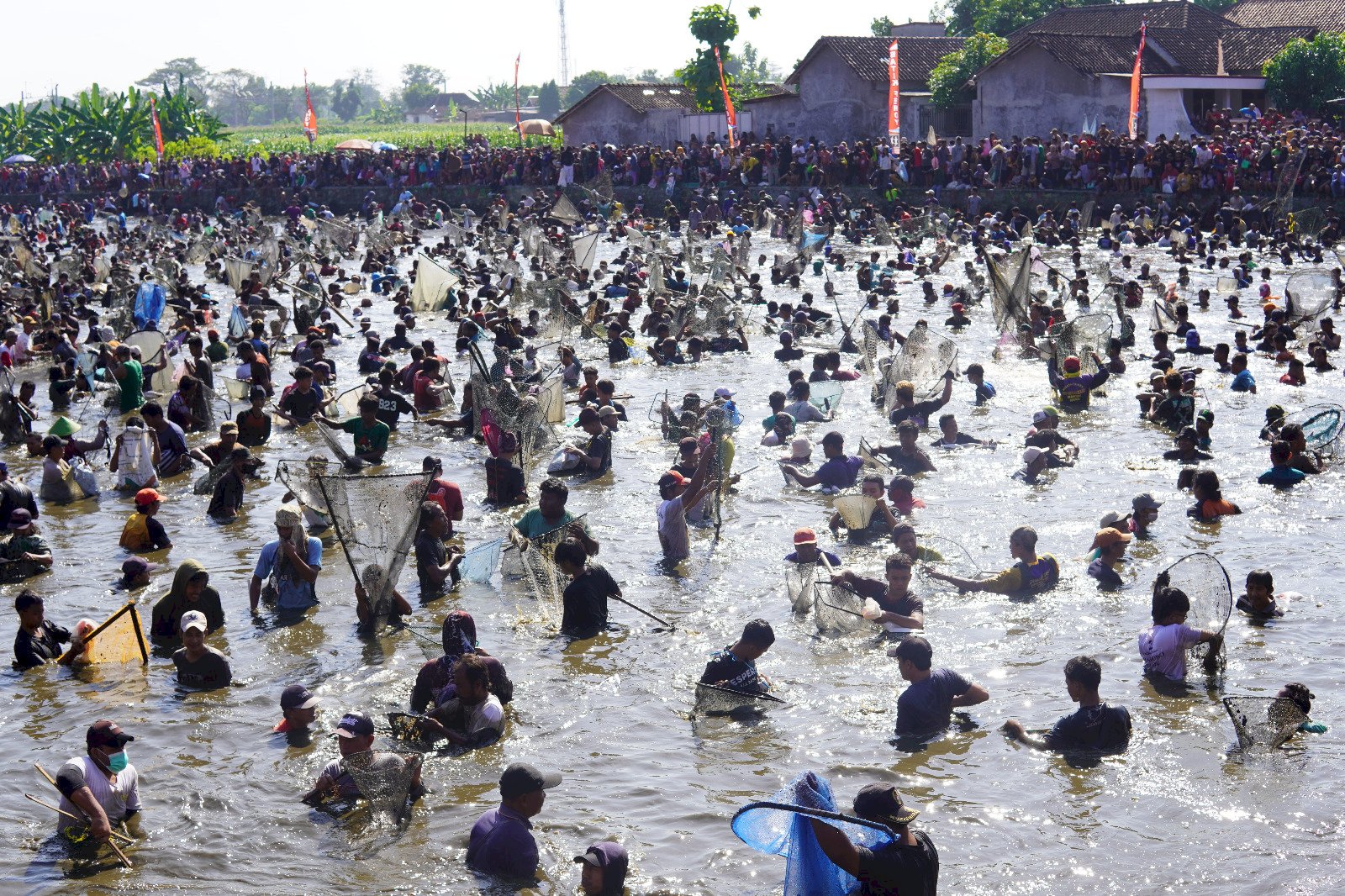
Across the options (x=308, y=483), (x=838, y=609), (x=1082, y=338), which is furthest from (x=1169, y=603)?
(x=1082, y=338)

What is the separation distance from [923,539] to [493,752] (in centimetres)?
555

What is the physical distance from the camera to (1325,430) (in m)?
14.4

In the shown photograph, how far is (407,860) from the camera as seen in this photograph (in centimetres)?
740

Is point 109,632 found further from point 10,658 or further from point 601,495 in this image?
point 601,495

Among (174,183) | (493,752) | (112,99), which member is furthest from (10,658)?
(112,99)

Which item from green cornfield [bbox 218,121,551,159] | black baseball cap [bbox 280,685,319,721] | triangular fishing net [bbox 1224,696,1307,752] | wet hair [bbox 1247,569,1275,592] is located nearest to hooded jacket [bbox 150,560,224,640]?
black baseball cap [bbox 280,685,319,721]

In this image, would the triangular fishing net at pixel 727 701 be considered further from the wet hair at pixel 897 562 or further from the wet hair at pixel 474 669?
the wet hair at pixel 897 562

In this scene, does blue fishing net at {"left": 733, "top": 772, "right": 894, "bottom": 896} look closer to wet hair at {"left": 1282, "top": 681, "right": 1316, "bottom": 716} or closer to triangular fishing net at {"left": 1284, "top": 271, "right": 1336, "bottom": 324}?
wet hair at {"left": 1282, "top": 681, "right": 1316, "bottom": 716}

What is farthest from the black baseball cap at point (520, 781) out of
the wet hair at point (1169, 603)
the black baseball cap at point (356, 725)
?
the wet hair at point (1169, 603)

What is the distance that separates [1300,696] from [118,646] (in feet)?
26.4

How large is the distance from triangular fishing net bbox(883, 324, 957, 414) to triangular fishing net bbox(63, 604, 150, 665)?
9.67 meters

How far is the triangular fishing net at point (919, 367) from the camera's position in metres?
16.9

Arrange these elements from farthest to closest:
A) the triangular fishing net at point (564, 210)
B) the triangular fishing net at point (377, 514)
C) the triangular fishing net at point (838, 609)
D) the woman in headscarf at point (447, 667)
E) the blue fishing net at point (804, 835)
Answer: the triangular fishing net at point (564, 210)
the triangular fishing net at point (838, 609)
the triangular fishing net at point (377, 514)
the woman in headscarf at point (447, 667)
the blue fishing net at point (804, 835)

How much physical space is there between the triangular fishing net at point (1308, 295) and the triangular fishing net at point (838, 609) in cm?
1367
